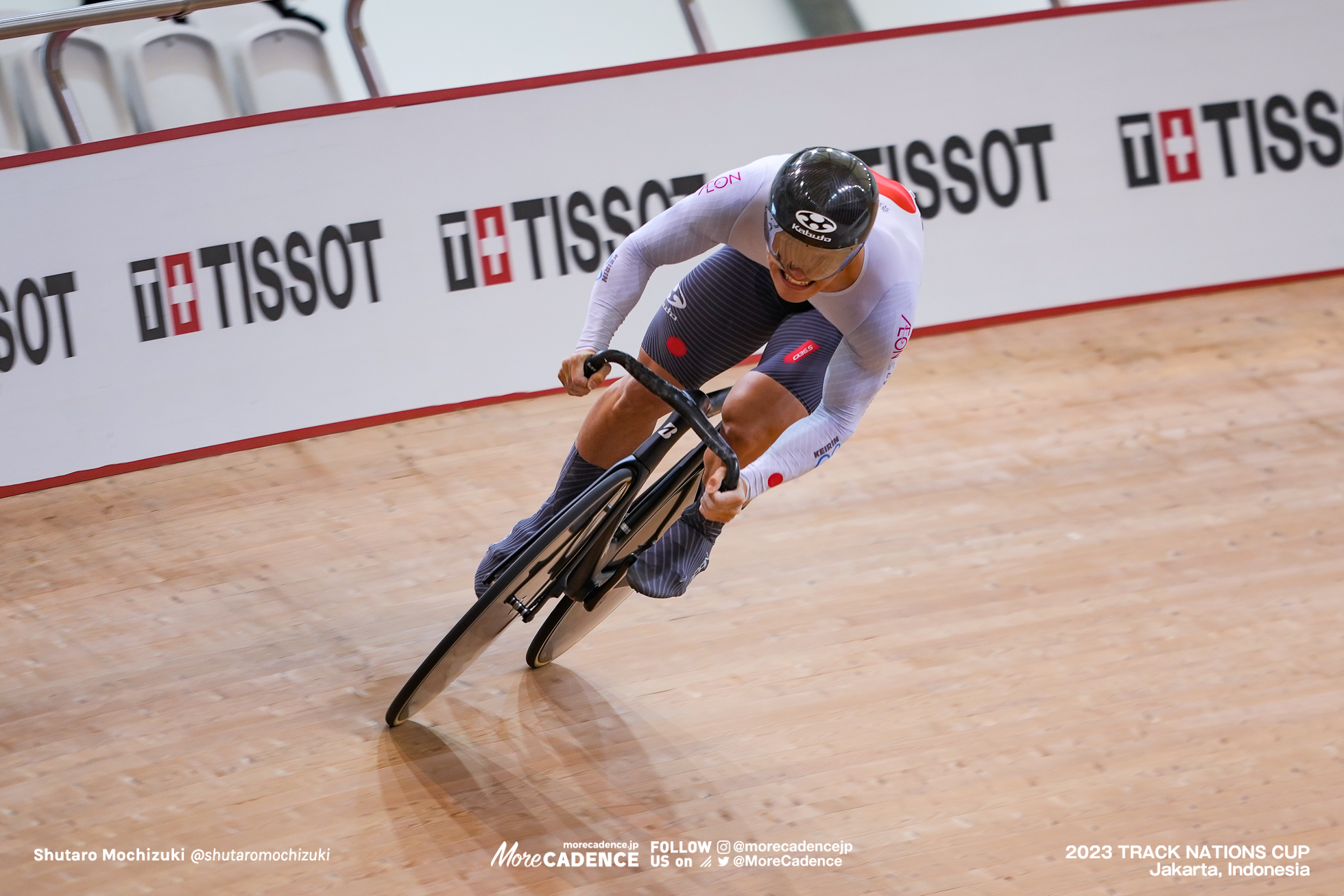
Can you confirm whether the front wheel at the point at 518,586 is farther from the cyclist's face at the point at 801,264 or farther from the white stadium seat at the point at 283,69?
the white stadium seat at the point at 283,69

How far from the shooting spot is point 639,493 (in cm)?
250

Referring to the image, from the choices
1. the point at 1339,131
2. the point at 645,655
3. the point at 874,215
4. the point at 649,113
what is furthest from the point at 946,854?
the point at 1339,131

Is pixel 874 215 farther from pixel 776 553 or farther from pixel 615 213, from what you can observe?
pixel 615 213

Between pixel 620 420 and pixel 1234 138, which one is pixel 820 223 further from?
pixel 1234 138

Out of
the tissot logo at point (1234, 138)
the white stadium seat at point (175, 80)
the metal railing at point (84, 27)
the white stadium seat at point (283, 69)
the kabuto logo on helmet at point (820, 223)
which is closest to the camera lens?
the kabuto logo on helmet at point (820, 223)

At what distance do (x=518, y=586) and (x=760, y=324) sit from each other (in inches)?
31.7

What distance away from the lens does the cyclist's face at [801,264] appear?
75.9 inches

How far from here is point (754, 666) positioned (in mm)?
3025

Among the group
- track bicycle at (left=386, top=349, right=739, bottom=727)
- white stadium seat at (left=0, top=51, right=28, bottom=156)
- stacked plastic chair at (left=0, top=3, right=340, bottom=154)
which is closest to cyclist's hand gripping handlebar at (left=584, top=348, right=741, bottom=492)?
track bicycle at (left=386, top=349, right=739, bottom=727)

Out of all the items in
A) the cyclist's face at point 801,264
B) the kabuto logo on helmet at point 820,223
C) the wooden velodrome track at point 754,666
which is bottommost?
the wooden velodrome track at point 754,666

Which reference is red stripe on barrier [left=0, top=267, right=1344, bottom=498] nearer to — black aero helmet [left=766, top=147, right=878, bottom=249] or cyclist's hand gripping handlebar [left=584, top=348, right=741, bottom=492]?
cyclist's hand gripping handlebar [left=584, top=348, right=741, bottom=492]

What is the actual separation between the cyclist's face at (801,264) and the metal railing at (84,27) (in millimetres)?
2596

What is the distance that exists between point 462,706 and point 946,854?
123 cm

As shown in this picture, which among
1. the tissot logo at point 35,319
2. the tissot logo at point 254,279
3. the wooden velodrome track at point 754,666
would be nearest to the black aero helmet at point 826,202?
the wooden velodrome track at point 754,666
